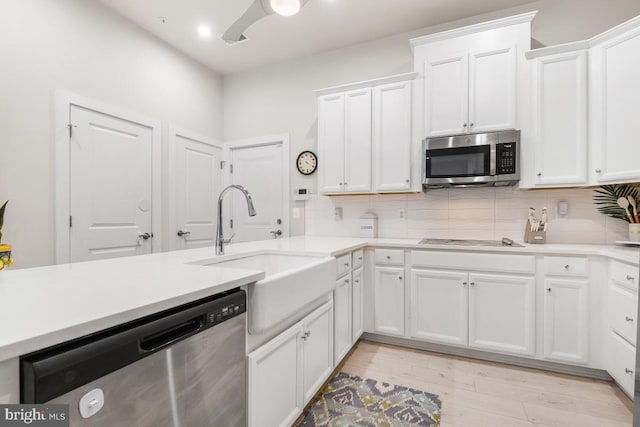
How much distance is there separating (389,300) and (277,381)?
1480 millimetres

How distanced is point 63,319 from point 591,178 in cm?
308

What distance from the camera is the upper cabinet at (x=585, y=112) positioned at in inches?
82.4

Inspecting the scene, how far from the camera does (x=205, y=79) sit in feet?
12.2

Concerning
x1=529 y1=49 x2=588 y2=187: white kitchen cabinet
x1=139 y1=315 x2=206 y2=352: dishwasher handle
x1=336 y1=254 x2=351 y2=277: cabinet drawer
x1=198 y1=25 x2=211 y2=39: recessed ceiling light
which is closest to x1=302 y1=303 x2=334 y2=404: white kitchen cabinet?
x1=336 y1=254 x2=351 y2=277: cabinet drawer

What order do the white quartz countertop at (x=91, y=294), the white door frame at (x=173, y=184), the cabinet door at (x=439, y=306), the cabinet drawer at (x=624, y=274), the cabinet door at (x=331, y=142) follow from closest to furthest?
1. the white quartz countertop at (x=91, y=294)
2. the cabinet drawer at (x=624, y=274)
3. the cabinet door at (x=439, y=306)
4. the cabinet door at (x=331, y=142)
5. the white door frame at (x=173, y=184)

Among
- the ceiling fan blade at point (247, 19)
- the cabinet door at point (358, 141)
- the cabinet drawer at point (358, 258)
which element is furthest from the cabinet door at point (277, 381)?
the cabinet door at point (358, 141)

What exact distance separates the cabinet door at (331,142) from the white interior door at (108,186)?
1.71 metres

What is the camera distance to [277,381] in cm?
136

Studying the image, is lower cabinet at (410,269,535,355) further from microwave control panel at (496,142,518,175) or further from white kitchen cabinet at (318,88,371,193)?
white kitchen cabinet at (318,88,371,193)

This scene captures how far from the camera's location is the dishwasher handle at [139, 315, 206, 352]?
794 millimetres

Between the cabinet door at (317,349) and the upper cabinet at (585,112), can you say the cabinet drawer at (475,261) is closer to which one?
the upper cabinet at (585,112)

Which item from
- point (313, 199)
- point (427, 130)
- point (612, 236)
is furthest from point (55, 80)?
point (612, 236)

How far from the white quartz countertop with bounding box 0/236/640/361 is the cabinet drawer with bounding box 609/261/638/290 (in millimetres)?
2101

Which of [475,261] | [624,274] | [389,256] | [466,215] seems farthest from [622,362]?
[389,256]
